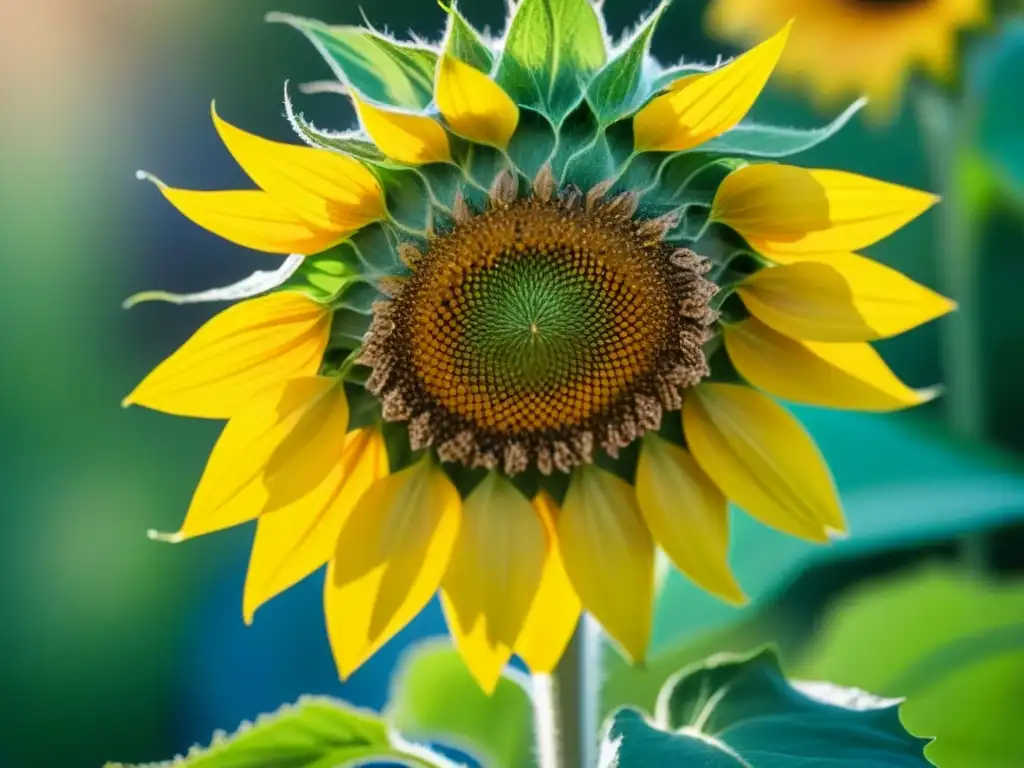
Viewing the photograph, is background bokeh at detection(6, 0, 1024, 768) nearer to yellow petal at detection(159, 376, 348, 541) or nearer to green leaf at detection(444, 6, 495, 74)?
yellow petal at detection(159, 376, 348, 541)

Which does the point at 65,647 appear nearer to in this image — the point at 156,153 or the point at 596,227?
the point at 156,153

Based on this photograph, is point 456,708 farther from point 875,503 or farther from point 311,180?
point 311,180

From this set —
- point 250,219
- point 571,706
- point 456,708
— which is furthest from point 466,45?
point 456,708

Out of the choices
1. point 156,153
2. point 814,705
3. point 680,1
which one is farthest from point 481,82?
point 156,153

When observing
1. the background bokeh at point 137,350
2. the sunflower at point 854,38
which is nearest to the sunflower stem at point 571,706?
the sunflower at point 854,38

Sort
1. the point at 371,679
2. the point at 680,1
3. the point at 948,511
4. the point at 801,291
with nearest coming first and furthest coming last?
the point at 801,291, the point at 948,511, the point at 371,679, the point at 680,1

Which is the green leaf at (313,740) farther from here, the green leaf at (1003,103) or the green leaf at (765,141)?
the green leaf at (1003,103)
